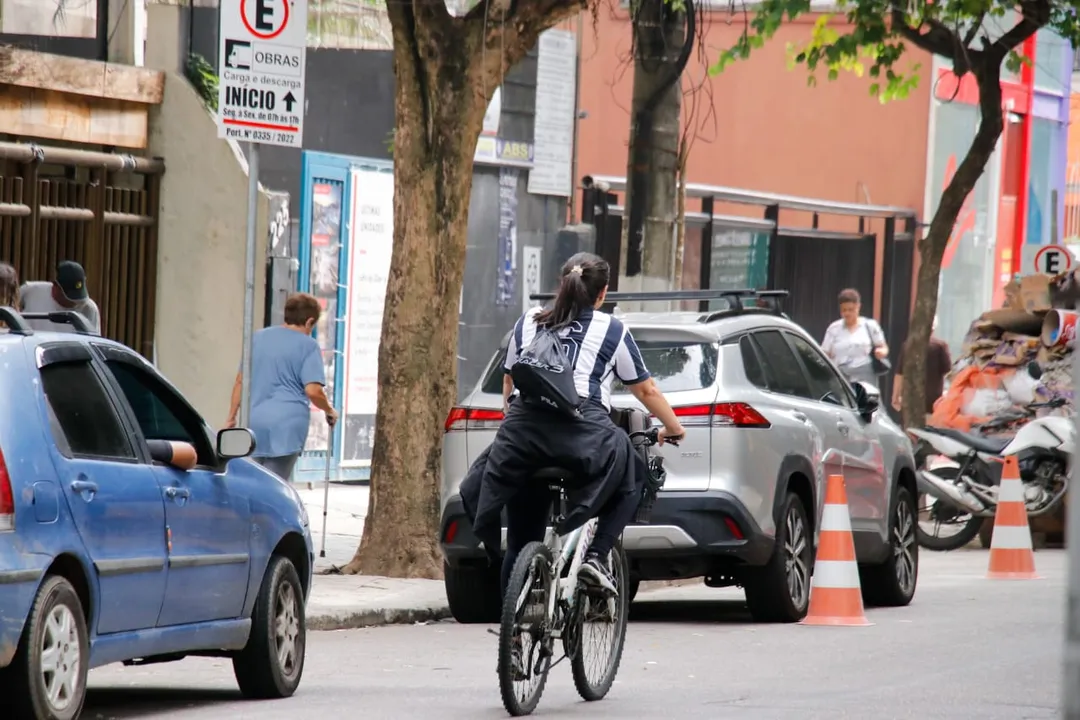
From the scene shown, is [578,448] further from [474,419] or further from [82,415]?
[474,419]

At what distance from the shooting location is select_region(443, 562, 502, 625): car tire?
37.8 feet

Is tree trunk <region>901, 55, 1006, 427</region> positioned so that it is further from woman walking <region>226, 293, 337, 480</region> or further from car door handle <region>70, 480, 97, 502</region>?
car door handle <region>70, 480, 97, 502</region>

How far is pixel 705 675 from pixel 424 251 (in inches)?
175

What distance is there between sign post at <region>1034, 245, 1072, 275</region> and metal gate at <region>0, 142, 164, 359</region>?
11194 mm

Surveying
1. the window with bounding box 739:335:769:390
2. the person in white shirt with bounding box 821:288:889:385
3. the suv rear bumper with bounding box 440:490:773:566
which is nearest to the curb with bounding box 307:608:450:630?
the suv rear bumper with bounding box 440:490:773:566

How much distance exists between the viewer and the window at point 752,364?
1139 centimetres

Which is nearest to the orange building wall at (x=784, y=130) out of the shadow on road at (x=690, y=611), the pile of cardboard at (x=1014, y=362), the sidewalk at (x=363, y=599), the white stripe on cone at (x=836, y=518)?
the pile of cardboard at (x=1014, y=362)

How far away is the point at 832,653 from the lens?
33.4 ft

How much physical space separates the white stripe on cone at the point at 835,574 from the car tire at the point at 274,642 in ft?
11.6

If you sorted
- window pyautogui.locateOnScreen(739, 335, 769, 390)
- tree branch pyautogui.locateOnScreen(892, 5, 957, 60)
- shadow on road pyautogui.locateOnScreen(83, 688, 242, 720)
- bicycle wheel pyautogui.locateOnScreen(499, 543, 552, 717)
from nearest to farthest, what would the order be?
bicycle wheel pyautogui.locateOnScreen(499, 543, 552, 717), shadow on road pyautogui.locateOnScreen(83, 688, 242, 720), window pyautogui.locateOnScreen(739, 335, 769, 390), tree branch pyautogui.locateOnScreen(892, 5, 957, 60)

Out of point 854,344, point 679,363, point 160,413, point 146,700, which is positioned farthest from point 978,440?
point 160,413

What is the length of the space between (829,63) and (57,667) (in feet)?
52.9

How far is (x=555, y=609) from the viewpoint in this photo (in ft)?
26.6

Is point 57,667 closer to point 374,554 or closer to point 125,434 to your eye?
point 125,434
